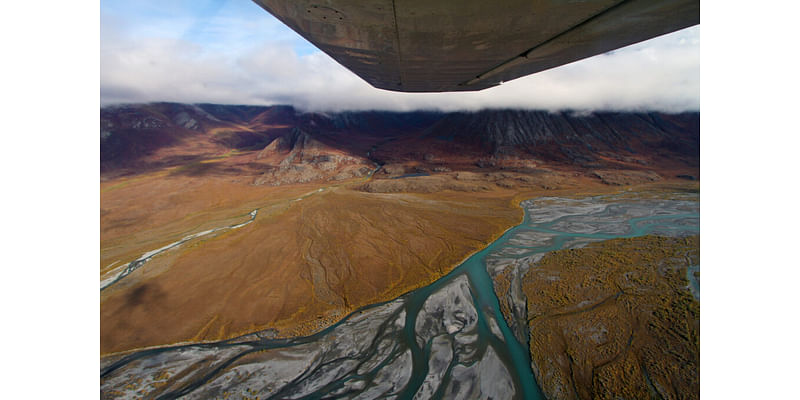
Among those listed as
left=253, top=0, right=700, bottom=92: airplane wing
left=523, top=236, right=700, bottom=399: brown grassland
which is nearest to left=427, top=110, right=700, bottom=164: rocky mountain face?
left=523, top=236, right=700, bottom=399: brown grassland

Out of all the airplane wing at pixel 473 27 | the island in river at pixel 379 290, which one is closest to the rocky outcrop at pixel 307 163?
the island in river at pixel 379 290

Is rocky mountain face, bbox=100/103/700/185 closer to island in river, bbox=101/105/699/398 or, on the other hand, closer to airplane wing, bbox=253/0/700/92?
island in river, bbox=101/105/699/398

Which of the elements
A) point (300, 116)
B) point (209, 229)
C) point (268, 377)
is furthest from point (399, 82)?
point (300, 116)

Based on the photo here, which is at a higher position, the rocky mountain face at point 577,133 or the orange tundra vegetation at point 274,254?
the rocky mountain face at point 577,133

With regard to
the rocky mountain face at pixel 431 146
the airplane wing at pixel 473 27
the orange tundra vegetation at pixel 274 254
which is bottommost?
the orange tundra vegetation at pixel 274 254

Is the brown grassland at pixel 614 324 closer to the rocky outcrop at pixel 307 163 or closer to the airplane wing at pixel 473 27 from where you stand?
the airplane wing at pixel 473 27

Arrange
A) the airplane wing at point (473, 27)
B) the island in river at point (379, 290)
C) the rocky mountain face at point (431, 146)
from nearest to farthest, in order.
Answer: the airplane wing at point (473, 27) → the island in river at point (379, 290) → the rocky mountain face at point (431, 146)
